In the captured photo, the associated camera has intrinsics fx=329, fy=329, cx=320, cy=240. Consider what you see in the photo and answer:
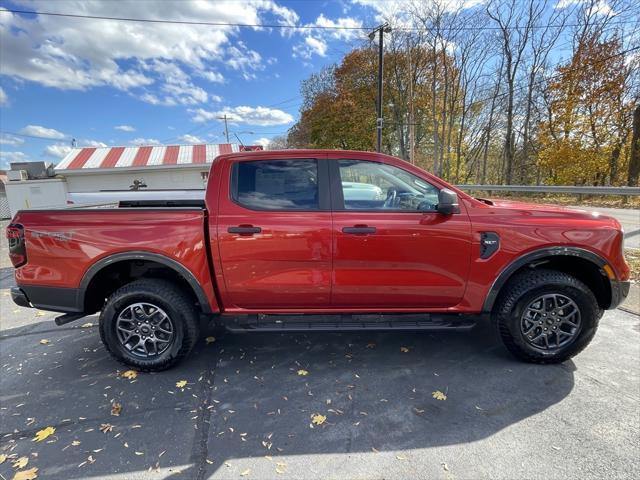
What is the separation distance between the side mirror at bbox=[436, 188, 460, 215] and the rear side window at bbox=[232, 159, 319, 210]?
1.01 metres

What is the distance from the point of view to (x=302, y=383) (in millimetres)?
2812

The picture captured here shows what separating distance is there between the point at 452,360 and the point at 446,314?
47cm

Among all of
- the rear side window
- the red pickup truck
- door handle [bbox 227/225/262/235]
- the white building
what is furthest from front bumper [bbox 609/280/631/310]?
the white building

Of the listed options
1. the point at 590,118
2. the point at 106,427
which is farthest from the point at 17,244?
the point at 590,118

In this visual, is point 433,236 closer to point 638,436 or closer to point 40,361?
point 638,436

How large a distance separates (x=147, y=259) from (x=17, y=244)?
3.88 ft

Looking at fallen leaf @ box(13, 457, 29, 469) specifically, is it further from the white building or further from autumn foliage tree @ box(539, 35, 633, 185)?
autumn foliage tree @ box(539, 35, 633, 185)

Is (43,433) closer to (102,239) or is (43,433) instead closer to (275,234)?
(102,239)

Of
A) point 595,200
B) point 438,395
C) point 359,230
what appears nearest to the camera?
point 438,395

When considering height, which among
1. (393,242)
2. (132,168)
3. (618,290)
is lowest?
(618,290)

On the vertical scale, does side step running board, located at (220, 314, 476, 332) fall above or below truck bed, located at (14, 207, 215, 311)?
below

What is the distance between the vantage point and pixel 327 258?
279cm

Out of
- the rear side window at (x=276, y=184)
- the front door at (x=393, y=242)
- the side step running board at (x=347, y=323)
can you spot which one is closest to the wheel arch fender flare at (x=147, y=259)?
the side step running board at (x=347, y=323)

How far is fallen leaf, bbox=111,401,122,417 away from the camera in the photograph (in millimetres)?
2497
